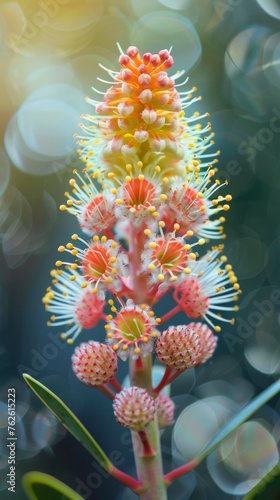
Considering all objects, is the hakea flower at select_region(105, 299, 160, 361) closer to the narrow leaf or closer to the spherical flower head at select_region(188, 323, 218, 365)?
the spherical flower head at select_region(188, 323, 218, 365)

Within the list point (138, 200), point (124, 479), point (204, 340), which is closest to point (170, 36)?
point (138, 200)

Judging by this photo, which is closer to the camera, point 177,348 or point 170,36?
point 177,348

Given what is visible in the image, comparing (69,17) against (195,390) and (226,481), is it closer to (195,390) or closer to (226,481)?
(195,390)

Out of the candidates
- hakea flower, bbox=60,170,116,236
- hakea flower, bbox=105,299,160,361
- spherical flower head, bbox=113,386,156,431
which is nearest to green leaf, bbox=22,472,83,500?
spherical flower head, bbox=113,386,156,431

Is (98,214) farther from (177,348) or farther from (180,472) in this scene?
(180,472)

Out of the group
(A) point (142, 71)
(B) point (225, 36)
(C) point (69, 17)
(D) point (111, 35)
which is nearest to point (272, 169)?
(B) point (225, 36)

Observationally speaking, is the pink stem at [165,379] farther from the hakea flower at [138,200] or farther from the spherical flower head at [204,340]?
the hakea flower at [138,200]

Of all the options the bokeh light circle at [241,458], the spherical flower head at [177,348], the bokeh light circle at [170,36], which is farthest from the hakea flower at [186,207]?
the bokeh light circle at [170,36]
